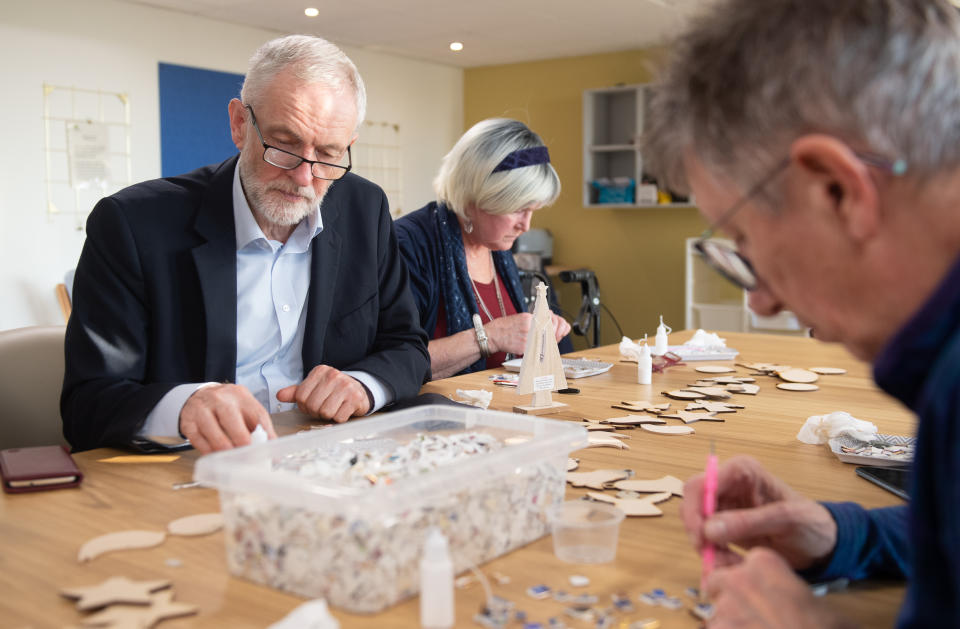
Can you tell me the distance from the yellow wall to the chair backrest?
20.3 ft

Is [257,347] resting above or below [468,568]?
above

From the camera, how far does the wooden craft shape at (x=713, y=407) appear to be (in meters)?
1.88

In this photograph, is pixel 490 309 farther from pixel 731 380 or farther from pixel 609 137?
pixel 609 137

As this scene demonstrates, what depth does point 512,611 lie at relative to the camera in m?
0.88

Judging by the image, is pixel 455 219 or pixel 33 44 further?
pixel 33 44

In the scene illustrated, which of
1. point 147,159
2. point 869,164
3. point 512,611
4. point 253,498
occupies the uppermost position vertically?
point 147,159

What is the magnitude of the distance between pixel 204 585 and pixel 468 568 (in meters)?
0.29

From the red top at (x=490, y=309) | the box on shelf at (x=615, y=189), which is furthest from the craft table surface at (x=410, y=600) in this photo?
the box on shelf at (x=615, y=189)

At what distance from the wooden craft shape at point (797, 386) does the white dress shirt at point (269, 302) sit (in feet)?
3.93

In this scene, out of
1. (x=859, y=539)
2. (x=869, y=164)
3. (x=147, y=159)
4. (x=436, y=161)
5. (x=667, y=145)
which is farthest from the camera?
(x=436, y=161)

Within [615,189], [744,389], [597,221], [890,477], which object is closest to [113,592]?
[890,477]

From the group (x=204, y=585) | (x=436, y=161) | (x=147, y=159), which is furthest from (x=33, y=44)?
(x=204, y=585)

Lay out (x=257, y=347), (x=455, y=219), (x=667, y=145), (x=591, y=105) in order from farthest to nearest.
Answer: (x=591, y=105)
(x=455, y=219)
(x=257, y=347)
(x=667, y=145)

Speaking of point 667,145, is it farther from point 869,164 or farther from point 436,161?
point 436,161
